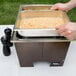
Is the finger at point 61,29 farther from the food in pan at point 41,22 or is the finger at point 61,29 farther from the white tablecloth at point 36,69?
the white tablecloth at point 36,69

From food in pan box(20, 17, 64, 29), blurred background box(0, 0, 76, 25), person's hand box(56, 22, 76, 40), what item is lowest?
blurred background box(0, 0, 76, 25)

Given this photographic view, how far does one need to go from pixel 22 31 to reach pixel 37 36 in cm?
7

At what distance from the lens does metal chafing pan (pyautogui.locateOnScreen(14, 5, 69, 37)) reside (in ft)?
2.76

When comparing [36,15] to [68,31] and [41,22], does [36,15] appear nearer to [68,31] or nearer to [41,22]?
[41,22]

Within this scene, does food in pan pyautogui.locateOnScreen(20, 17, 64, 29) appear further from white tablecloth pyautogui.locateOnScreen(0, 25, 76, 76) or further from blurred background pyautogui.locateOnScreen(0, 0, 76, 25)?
blurred background pyautogui.locateOnScreen(0, 0, 76, 25)

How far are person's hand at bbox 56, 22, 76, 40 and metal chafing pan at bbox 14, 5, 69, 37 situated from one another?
2cm

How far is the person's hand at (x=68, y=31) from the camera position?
2.74ft

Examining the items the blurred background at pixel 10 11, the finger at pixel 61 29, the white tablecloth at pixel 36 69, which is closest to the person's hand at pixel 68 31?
the finger at pixel 61 29

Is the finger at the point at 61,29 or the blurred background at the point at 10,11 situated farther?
the blurred background at the point at 10,11

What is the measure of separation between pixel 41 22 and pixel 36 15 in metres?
0.09

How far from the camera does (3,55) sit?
103 centimetres

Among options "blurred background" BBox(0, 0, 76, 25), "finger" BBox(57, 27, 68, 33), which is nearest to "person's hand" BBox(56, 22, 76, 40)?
"finger" BBox(57, 27, 68, 33)

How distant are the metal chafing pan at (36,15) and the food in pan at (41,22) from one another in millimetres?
21

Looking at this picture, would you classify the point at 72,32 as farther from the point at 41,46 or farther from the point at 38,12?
the point at 38,12
